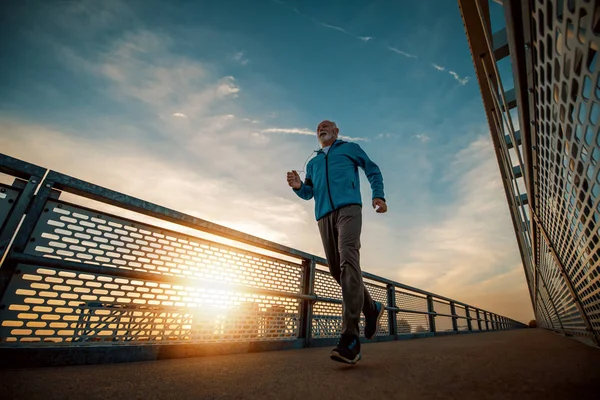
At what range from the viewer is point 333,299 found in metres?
3.49

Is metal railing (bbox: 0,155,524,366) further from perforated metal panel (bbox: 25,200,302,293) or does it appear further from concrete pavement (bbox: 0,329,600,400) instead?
concrete pavement (bbox: 0,329,600,400)

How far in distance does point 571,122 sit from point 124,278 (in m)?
2.62

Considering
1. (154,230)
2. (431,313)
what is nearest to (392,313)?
(431,313)

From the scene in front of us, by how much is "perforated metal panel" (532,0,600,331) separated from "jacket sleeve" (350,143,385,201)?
108cm

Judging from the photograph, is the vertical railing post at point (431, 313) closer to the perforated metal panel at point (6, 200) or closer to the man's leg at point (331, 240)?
the man's leg at point (331, 240)

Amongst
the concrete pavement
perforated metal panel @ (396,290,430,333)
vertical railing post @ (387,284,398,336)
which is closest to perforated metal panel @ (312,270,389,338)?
the concrete pavement

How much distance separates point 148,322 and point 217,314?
0.56 m

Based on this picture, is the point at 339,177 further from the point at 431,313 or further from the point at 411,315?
the point at 431,313

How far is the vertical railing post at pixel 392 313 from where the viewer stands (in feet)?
16.8

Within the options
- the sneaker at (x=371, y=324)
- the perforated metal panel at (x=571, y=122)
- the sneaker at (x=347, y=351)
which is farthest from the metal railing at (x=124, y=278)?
the perforated metal panel at (x=571, y=122)

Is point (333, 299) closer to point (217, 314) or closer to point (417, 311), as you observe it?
point (217, 314)

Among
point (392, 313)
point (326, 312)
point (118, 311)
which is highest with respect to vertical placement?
point (392, 313)

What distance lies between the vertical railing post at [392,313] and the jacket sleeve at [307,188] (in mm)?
3430

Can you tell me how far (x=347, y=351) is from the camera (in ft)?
5.52
